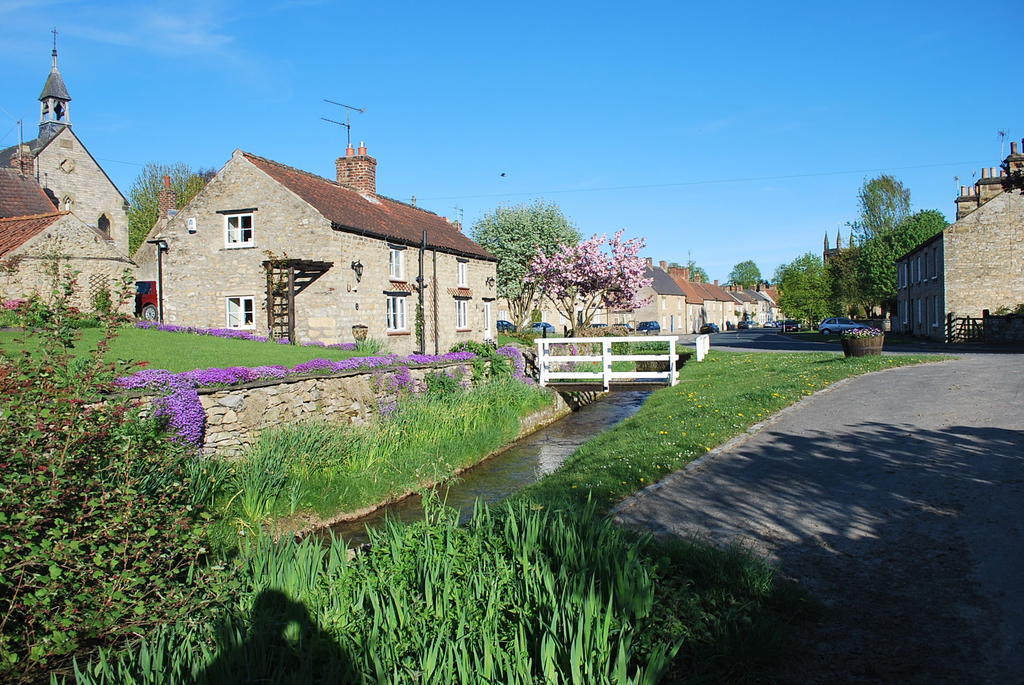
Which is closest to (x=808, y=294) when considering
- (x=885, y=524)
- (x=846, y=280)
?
(x=846, y=280)

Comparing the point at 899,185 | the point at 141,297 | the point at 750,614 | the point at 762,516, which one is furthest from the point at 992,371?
the point at 899,185

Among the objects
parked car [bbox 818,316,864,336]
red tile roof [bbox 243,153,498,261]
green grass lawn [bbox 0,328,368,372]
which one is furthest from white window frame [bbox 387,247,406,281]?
parked car [bbox 818,316,864,336]

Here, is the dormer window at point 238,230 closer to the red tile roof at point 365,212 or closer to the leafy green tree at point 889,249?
the red tile roof at point 365,212

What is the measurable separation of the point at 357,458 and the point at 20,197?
1269 inches

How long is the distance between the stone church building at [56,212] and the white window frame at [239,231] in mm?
3430

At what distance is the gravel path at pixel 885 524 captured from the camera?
13.9ft

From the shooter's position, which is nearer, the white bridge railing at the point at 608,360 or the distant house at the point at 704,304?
the white bridge railing at the point at 608,360

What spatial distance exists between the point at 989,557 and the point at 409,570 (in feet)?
14.7

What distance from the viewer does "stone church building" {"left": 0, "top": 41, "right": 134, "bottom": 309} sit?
21.2m

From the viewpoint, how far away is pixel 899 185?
64.8 metres

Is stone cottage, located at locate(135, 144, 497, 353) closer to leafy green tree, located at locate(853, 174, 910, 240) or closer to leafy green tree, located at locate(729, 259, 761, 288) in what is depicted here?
leafy green tree, located at locate(853, 174, 910, 240)

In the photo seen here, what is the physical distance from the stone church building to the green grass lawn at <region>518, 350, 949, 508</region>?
21.0 feet

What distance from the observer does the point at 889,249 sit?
194 feet

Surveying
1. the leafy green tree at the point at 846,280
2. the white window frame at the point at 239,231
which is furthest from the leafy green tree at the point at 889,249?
the white window frame at the point at 239,231
